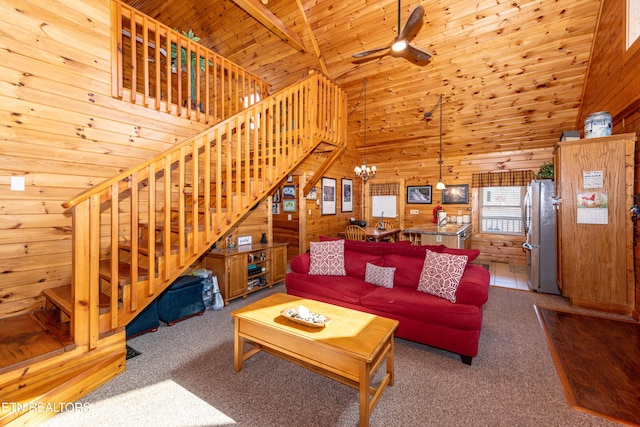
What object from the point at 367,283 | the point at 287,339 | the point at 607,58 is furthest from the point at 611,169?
the point at 287,339

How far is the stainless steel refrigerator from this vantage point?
423cm

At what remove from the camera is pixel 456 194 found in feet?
22.7

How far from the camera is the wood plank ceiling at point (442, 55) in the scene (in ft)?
13.5

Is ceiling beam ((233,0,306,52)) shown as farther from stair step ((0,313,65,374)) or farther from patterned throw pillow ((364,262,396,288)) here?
stair step ((0,313,65,374))

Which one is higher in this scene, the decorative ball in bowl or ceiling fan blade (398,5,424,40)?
ceiling fan blade (398,5,424,40)

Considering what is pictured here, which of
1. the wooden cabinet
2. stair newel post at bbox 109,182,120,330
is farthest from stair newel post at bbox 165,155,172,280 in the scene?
the wooden cabinet

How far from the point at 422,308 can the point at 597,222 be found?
2867 millimetres

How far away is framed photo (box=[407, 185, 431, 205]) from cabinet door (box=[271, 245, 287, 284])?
13.7 feet

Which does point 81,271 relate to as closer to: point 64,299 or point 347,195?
point 64,299

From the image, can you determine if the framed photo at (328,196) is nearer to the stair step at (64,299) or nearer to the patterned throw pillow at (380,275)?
the patterned throw pillow at (380,275)

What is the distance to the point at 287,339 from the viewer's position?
6.65 ft

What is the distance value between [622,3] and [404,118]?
3.44m

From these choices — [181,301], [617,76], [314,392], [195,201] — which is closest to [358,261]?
[314,392]

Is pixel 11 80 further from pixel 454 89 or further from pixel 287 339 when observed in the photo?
pixel 454 89
